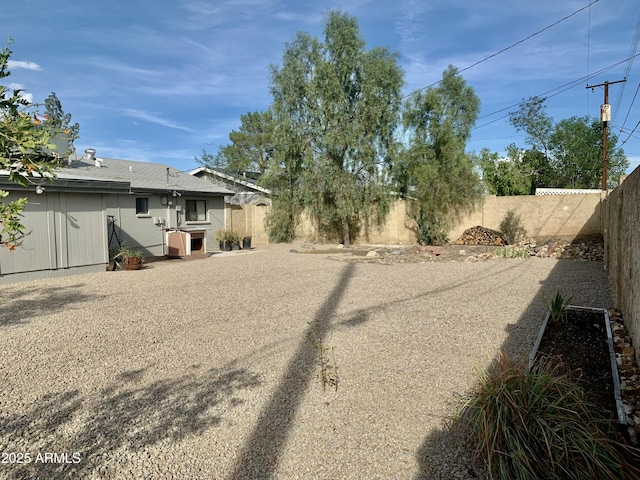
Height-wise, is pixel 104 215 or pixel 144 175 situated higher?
pixel 144 175

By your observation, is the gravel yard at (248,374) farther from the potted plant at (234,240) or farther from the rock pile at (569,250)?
the potted plant at (234,240)

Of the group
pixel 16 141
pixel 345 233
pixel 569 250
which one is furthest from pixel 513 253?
pixel 16 141

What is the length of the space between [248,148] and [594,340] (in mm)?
35409

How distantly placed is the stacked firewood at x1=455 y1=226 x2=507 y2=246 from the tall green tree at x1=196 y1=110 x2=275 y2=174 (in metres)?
22.7

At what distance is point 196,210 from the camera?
1683cm

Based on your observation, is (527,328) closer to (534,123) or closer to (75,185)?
(75,185)

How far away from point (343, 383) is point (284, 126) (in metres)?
15.3

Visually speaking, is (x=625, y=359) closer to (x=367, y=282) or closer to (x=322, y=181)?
(x=367, y=282)

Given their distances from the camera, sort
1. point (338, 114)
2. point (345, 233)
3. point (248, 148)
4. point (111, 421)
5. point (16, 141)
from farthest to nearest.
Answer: point (248, 148)
point (345, 233)
point (338, 114)
point (111, 421)
point (16, 141)

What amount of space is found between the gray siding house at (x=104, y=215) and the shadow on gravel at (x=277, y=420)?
11.9ft

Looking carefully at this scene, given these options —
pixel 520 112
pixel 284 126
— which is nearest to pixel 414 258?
pixel 284 126

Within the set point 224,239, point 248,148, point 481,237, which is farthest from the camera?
point 248,148

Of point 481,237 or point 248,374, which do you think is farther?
point 481,237

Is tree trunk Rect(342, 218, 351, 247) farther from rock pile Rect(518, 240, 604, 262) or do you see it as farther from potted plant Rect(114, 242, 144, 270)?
potted plant Rect(114, 242, 144, 270)
